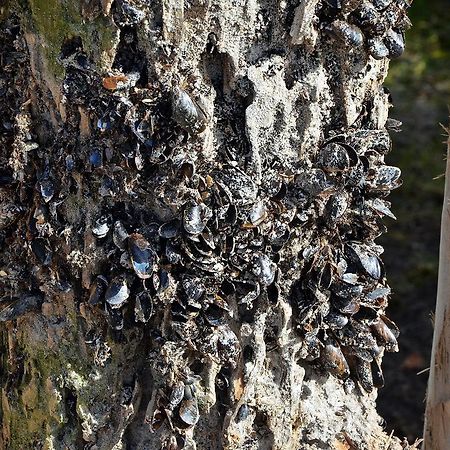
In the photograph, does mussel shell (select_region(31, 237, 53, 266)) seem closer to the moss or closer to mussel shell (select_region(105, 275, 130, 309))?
mussel shell (select_region(105, 275, 130, 309))

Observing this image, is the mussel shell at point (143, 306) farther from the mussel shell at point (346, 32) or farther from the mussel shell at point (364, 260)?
the mussel shell at point (346, 32)

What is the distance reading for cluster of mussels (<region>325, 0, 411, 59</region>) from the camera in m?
1.10

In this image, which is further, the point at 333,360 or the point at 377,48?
the point at 333,360

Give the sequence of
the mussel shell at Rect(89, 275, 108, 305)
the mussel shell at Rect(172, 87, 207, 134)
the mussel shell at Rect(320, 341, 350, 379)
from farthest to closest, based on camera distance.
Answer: the mussel shell at Rect(320, 341, 350, 379) < the mussel shell at Rect(89, 275, 108, 305) < the mussel shell at Rect(172, 87, 207, 134)

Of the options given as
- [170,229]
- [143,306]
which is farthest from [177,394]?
[170,229]

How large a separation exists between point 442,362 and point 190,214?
57cm

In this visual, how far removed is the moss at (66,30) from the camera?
3.42ft

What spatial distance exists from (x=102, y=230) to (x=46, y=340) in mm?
232

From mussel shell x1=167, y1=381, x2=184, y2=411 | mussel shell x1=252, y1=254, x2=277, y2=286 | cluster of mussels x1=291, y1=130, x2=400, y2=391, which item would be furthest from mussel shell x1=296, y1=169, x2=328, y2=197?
mussel shell x1=167, y1=381, x2=184, y2=411

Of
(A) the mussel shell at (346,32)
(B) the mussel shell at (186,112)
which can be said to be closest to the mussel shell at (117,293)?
(B) the mussel shell at (186,112)

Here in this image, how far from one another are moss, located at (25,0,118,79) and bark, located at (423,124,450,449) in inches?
25.3

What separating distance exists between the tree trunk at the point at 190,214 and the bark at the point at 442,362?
0.15 metres

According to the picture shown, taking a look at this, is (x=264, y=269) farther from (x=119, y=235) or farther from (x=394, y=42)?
(x=394, y=42)

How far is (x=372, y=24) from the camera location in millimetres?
1128
